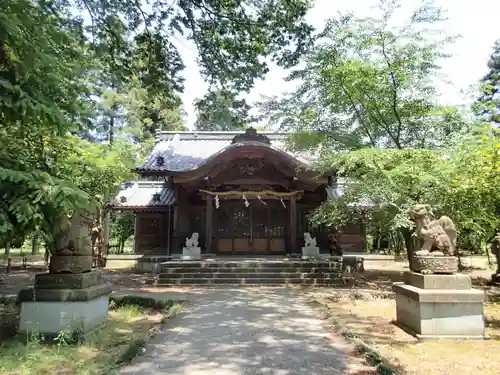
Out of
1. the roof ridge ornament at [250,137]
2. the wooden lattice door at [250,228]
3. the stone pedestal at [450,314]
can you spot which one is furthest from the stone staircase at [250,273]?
the stone pedestal at [450,314]

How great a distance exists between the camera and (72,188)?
456 centimetres

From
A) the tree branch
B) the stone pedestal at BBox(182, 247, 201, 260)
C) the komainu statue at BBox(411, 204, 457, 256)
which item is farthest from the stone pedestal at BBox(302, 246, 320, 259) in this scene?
the komainu statue at BBox(411, 204, 457, 256)

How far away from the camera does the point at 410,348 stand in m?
5.63

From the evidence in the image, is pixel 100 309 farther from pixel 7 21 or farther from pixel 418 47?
pixel 418 47

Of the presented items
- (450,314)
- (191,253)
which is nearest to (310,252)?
(191,253)

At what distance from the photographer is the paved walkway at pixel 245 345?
15.3ft

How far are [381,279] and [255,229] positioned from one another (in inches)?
254

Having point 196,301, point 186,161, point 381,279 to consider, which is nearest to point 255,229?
point 186,161

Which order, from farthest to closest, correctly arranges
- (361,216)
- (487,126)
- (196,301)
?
(361,216)
(196,301)
(487,126)

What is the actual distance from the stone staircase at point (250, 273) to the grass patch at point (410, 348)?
16.2 ft

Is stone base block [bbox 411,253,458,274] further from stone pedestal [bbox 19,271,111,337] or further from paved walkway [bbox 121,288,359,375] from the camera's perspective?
stone pedestal [bbox 19,271,111,337]

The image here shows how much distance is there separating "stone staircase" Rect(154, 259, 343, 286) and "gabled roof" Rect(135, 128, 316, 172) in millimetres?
4213

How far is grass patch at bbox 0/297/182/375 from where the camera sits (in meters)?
4.64

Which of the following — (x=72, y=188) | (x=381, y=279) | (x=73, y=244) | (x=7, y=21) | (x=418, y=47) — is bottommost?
(x=381, y=279)
